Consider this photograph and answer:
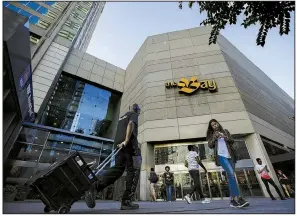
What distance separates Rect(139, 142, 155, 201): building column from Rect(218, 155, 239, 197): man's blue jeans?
25.9ft

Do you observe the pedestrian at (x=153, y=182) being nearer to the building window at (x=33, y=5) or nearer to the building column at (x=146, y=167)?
the building column at (x=146, y=167)

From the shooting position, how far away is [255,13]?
2834 millimetres

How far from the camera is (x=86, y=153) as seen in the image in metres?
13.6

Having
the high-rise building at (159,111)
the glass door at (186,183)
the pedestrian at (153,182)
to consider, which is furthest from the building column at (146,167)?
the glass door at (186,183)

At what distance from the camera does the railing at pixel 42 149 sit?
11078mm

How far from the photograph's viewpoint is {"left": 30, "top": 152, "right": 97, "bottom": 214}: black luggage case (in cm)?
233

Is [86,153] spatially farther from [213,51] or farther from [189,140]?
[213,51]

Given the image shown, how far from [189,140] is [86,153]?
7.69 m

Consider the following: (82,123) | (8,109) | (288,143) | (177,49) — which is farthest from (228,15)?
(288,143)

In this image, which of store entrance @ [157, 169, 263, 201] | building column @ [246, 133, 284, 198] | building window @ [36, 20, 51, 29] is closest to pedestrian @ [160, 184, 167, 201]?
store entrance @ [157, 169, 263, 201]

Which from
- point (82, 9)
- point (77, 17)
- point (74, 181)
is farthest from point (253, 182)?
point (82, 9)

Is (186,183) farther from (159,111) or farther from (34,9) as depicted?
(34,9)

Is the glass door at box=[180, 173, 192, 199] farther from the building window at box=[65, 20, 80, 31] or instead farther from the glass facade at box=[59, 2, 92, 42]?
the building window at box=[65, 20, 80, 31]

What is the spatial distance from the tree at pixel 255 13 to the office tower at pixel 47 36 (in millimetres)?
14577
